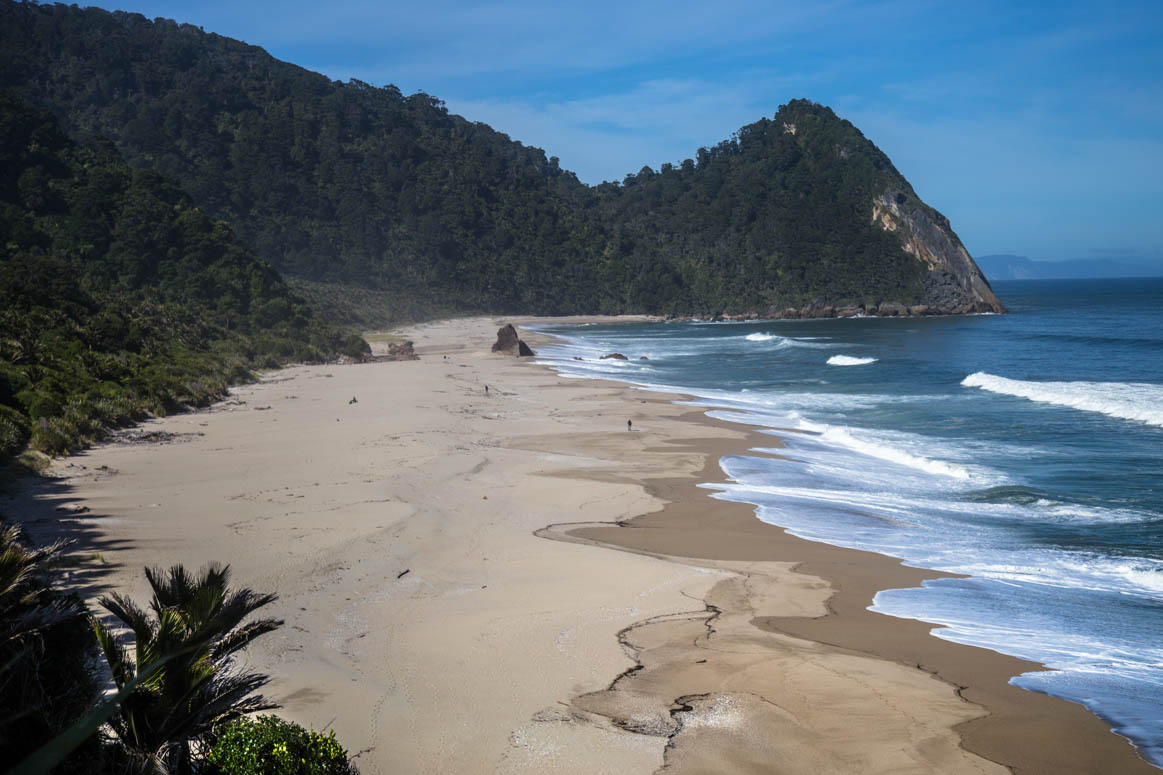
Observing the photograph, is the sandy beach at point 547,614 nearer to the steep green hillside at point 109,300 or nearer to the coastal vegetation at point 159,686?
the coastal vegetation at point 159,686

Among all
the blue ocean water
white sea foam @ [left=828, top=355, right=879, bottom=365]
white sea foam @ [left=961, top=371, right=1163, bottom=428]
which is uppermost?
white sea foam @ [left=828, top=355, right=879, bottom=365]

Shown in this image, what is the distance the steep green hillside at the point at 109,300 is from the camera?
15047 mm

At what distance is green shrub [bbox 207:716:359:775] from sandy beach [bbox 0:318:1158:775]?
0.94 meters

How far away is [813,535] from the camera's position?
10.8 meters

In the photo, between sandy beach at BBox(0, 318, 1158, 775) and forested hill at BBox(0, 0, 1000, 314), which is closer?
sandy beach at BBox(0, 318, 1158, 775)

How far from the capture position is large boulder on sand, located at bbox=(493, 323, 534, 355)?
133ft

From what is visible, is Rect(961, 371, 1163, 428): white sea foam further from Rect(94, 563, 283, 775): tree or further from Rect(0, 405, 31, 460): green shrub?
Rect(0, 405, 31, 460): green shrub

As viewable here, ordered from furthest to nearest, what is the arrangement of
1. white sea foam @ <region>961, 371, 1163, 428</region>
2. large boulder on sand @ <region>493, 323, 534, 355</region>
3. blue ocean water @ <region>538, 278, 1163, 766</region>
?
large boulder on sand @ <region>493, 323, 534, 355</region> < white sea foam @ <region>961, 371, 1163, 428</region> < blue ocean water @ <region>538, 278, 1163, 766</region>

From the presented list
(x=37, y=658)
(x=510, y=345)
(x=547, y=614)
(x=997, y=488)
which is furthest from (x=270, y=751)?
(x=510, y=345)

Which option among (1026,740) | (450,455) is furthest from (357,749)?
(450,455)

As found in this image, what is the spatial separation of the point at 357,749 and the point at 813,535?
7.18 metres

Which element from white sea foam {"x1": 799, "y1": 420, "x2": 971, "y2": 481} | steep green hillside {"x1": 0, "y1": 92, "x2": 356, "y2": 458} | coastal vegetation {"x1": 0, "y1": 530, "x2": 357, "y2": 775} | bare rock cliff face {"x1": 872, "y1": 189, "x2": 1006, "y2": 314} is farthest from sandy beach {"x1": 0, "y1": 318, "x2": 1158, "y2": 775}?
bare rock cliff face {"x1": 872, "y1": 189, "x2": 1006, "y2": 314}

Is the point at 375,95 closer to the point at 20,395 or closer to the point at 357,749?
the point at 20,395

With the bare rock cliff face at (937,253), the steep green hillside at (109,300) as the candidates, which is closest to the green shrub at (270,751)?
the steep green hillside at (109,300)
